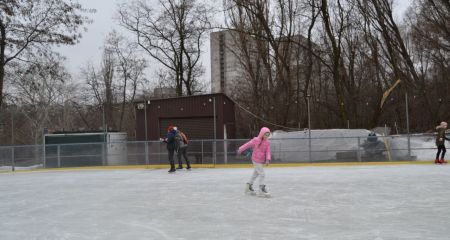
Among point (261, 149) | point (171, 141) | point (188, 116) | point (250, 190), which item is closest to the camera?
point (261, 149)

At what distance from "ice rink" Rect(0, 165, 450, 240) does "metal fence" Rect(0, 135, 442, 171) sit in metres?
5.43

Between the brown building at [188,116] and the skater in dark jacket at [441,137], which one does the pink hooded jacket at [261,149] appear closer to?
the skater in dark jacket at [441,137]

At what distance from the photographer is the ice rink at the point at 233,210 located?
18.2ft

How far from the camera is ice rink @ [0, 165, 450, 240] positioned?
18.2 feet

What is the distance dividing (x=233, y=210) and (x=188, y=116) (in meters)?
15.8

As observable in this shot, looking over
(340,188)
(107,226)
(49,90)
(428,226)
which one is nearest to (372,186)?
(340,188)

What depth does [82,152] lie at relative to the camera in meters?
18.2

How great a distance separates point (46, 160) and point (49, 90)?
2680 cm

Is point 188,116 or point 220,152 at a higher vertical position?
point 188,116

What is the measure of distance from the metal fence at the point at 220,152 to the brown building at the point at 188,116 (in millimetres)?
4549

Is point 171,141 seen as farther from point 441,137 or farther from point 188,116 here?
point 441,137

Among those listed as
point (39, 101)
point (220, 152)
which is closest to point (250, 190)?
point (220, 152)

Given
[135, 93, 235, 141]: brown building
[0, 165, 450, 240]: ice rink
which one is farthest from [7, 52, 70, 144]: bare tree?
[0, 165, 450, 240]: ice rink

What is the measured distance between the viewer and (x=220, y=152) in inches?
685
